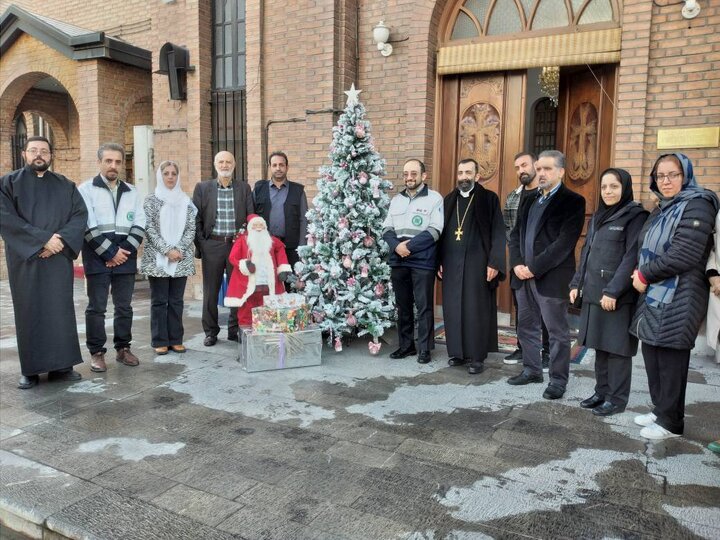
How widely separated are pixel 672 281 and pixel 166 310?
4445mm

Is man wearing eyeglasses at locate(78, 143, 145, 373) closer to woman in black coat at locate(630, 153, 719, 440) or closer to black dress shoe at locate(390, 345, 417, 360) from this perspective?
black dress shoe at locate(390, 345, 417, 360)

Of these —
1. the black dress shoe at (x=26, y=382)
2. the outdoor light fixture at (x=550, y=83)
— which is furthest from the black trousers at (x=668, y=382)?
the outdoor light fixture at (x=550, y=83)

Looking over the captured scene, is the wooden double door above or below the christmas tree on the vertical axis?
above

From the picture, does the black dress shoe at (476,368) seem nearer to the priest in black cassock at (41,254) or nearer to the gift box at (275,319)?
the gift box at (275,319)

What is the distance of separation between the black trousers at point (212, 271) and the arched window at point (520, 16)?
3.78 metres

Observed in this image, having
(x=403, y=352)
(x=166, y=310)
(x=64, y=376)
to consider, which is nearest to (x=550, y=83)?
(x=403, y=352)

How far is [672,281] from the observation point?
145 inches

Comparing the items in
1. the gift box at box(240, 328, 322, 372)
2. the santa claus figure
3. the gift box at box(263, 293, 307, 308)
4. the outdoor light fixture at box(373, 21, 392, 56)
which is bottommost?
the gift box at box(240, 328, 322, 372)

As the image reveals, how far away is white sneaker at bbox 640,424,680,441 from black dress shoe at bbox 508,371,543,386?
1.17 m

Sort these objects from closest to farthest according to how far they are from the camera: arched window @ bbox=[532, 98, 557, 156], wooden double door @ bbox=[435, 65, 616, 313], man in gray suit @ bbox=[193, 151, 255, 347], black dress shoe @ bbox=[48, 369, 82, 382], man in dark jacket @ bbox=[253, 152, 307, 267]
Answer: black dress shoe @ bbox=[48, 369, 82, 382], man in gray suit @ bbox=[193, 151, 255, 347], man in dark jacket @ bbox=[253, 152, 307, 267], wooden double door @ bbox=[435, 65, 616, 313], arched window @ bbox=[532, 98, 557, 156]

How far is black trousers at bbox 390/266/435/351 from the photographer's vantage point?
5648mm

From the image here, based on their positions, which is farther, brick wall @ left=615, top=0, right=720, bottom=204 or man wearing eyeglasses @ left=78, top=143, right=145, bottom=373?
brick wall @ left=615, top=0, right=720, bottom=204

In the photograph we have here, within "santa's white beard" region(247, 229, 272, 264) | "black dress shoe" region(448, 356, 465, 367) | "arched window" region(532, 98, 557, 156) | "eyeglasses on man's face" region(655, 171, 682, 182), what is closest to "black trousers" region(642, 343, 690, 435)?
"eyeglasses on man's face" region(655, 171, 682, 182)

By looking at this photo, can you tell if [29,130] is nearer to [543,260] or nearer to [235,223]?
[235,223]
